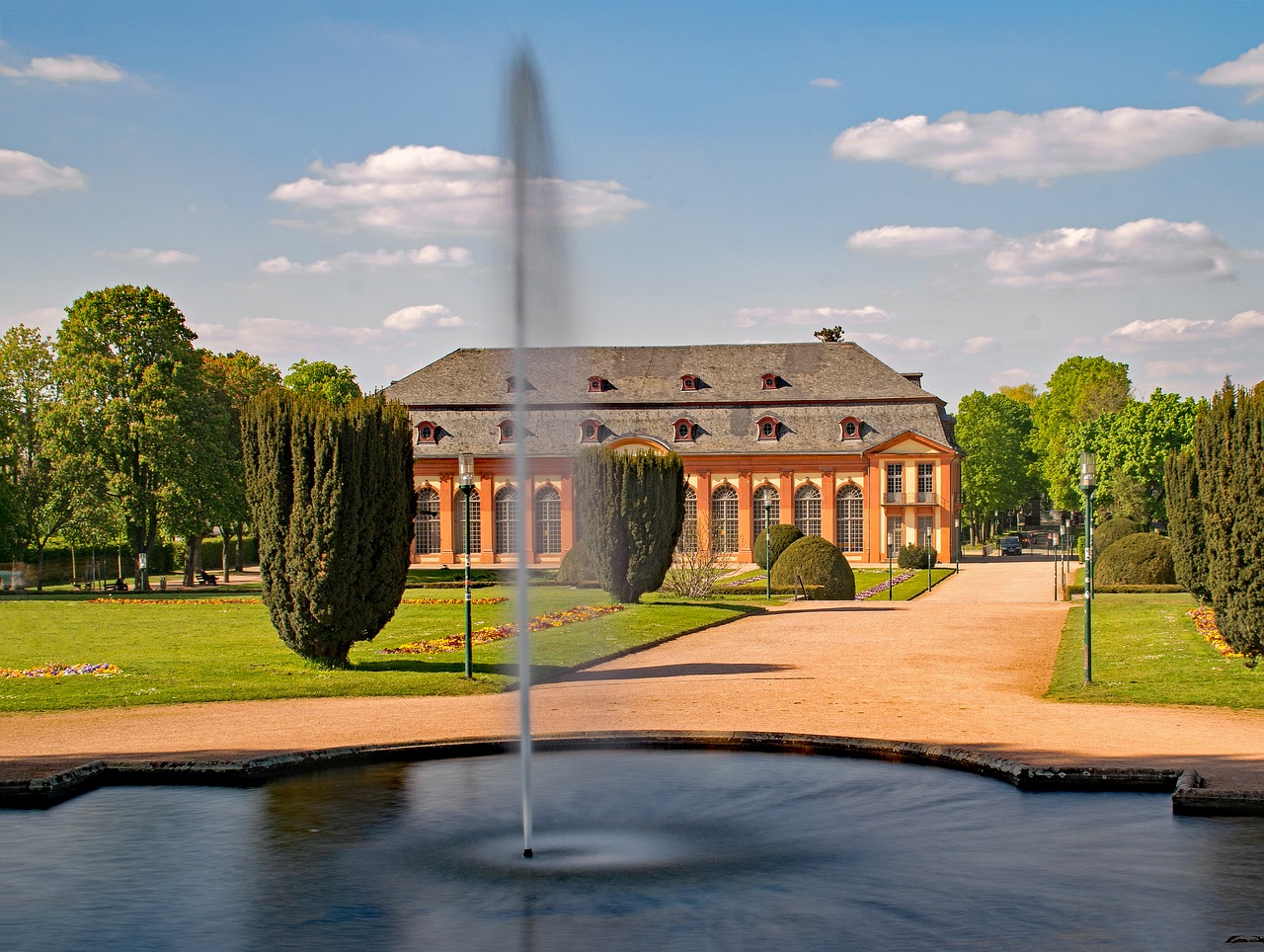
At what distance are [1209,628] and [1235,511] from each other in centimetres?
729

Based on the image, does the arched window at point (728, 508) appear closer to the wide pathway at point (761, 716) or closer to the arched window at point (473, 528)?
the arched window at point (473, 528)

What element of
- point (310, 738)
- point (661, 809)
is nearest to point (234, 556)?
point (310, 738)

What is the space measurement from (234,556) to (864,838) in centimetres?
6945

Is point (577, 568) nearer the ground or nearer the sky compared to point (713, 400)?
nearer the ground

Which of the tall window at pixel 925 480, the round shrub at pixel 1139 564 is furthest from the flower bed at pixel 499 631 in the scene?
the tall window at pixel 925 480

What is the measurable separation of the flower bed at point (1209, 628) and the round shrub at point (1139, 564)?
12644 mm

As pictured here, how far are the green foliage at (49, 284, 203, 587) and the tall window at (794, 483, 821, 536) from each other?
36449mm

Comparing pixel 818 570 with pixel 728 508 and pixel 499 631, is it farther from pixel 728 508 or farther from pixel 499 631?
pixel 728 508

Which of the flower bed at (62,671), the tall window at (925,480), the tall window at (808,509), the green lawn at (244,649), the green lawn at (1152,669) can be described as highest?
the tall window at (925,480)

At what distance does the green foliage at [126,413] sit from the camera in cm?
5209

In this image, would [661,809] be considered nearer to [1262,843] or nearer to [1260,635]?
[1262,843]

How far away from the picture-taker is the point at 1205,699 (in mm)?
18875

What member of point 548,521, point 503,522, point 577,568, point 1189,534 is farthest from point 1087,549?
point 503,522

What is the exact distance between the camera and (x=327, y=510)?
21250mm
